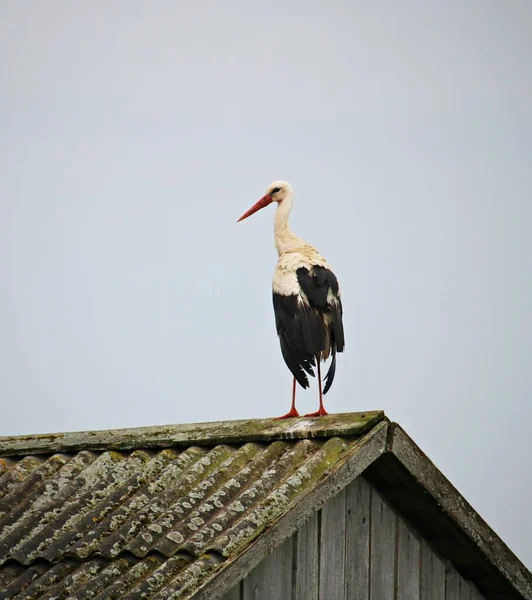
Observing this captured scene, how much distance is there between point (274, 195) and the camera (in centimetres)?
1081

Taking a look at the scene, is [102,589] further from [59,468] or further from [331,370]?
[331,370]

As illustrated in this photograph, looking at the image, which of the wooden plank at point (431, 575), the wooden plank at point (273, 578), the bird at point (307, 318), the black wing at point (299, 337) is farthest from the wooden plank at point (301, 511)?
the black wing at point (299, 337)

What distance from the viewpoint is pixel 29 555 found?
16.0ft

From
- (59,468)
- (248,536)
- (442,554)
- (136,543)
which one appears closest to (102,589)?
(136,543)

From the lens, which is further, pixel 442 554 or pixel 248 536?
pixel 442 554

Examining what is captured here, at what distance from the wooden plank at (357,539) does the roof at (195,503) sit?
0.11 m

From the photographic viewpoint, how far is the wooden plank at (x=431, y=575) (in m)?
5.64

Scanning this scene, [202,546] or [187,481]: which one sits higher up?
[187,481]

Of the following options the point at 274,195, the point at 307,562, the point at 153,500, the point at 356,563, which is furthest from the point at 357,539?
the point at 274,195

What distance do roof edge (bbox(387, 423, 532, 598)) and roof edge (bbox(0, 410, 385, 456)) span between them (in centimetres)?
17

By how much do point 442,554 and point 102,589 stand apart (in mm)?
1954

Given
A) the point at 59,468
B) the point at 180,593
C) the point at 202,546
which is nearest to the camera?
the point at 180,593

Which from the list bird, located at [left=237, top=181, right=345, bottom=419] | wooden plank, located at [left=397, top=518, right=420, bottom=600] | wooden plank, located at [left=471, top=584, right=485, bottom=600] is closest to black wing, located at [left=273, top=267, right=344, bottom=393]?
bird, located at [left=237, top=181, right=345, bottom=419]

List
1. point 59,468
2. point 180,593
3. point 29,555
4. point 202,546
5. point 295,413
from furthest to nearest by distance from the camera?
point 295,413, point 59,468, point 29,555, point 202,546, point 180,593
